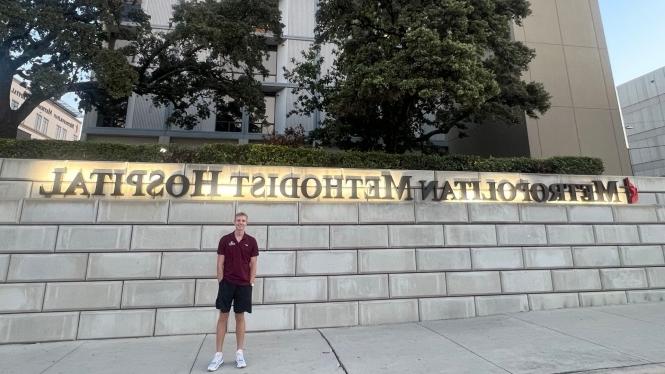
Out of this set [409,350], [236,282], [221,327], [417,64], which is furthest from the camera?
[417,64]

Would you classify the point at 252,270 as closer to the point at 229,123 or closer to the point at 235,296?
the point at 235,296

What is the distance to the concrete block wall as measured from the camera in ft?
23.1

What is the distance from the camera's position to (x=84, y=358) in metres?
5.91

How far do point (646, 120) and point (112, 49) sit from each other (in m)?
54.9

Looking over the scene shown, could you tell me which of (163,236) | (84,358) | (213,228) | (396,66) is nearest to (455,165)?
(396,66)

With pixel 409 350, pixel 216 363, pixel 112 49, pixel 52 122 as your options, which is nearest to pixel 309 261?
pixel 409 350

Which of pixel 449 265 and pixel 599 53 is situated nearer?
pixel 449 265

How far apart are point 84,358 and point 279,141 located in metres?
6.24

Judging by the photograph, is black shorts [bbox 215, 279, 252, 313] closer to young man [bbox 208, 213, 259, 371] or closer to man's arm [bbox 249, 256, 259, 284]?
young man [bbox 208, 213, 259, 371]

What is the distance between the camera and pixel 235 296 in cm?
541

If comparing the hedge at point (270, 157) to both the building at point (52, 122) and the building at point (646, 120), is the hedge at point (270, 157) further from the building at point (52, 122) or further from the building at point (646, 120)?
the building at point (52, 122)

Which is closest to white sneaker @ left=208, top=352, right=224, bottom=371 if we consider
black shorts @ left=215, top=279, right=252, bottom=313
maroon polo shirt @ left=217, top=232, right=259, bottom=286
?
black shorts @ left=215, top=279, right=252, bottom=313

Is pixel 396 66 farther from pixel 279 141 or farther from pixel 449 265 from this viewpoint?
pixel 449 265

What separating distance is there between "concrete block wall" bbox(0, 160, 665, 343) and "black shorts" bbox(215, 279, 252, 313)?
2154 millimetres
